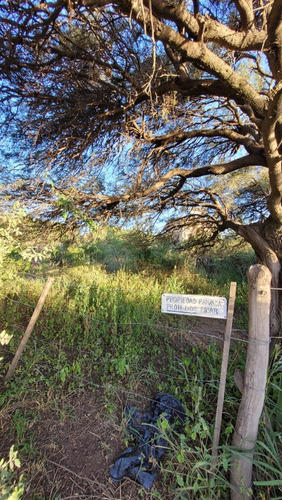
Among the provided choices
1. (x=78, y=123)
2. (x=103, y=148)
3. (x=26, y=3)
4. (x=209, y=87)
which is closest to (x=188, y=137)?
(x=209, y=87)

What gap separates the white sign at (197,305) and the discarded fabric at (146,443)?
72cm

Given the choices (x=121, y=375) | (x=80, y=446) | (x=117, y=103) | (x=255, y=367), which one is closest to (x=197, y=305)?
(x=255, y=367)

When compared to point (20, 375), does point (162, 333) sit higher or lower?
higher

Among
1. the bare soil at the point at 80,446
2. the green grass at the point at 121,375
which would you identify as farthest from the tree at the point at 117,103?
the bare soil at the point at 80,446

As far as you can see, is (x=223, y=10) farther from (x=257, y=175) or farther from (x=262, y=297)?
(x=262, y=297)

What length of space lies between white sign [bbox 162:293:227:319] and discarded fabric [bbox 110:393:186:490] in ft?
2.36

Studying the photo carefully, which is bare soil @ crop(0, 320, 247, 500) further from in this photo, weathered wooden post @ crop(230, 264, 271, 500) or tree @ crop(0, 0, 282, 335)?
tree @ crop(0, 0, 282, 335)

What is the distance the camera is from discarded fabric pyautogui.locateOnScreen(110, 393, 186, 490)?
1.77 m

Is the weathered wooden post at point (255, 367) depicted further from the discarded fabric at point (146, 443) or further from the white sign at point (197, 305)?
the discarded fabric at point (146, 443)

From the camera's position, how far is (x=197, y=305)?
1915 millimetres

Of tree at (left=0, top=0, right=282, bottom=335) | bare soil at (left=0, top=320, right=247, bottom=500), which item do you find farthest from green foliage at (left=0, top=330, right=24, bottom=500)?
tree at (left=0, top=0, right=282, bottom=335)

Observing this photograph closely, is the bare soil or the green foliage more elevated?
the green foliage

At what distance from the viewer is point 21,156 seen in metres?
3.63

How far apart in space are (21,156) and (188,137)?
2.74m
